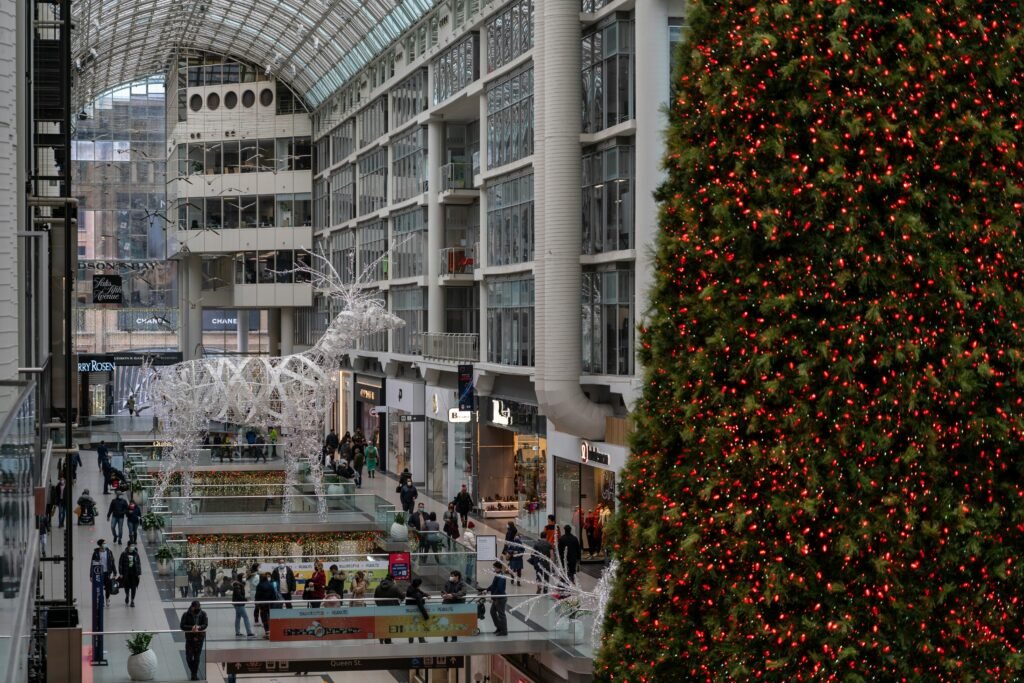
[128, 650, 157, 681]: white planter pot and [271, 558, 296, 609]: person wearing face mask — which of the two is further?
[271, 558, 296, 609]: person wearing face mask

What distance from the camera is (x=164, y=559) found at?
27953mm

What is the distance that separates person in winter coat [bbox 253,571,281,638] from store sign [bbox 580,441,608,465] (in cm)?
898

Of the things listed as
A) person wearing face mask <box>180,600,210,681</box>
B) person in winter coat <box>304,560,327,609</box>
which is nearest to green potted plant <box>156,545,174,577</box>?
person in winter coat <box>304,560,327,609</box>

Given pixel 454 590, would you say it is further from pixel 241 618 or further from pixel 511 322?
pixel 511 322

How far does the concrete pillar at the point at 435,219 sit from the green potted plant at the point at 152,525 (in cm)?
1508

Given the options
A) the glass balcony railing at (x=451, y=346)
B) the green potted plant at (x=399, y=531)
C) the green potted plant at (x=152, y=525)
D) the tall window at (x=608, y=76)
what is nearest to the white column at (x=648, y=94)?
the tall window at (x=608, y=76)

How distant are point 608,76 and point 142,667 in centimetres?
1737

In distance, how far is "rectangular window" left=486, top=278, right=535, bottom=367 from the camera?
36.9m

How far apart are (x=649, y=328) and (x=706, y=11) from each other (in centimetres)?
210

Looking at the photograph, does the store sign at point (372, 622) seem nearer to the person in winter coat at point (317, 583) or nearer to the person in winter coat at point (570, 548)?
the person in winter coat at point (317, 583)

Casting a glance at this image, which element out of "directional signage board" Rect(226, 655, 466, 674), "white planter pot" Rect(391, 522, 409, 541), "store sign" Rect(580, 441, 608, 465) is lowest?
"directional signage board" Rect(226, 655, 466, 674)

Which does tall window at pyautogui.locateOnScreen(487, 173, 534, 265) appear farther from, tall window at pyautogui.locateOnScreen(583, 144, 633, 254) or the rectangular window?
tall window at pyautogui.locateOnScreen(583, 144, 633, 254)

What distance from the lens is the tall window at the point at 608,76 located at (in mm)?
30875

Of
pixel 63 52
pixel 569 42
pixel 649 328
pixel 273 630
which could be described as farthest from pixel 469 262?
pixel 649 328
